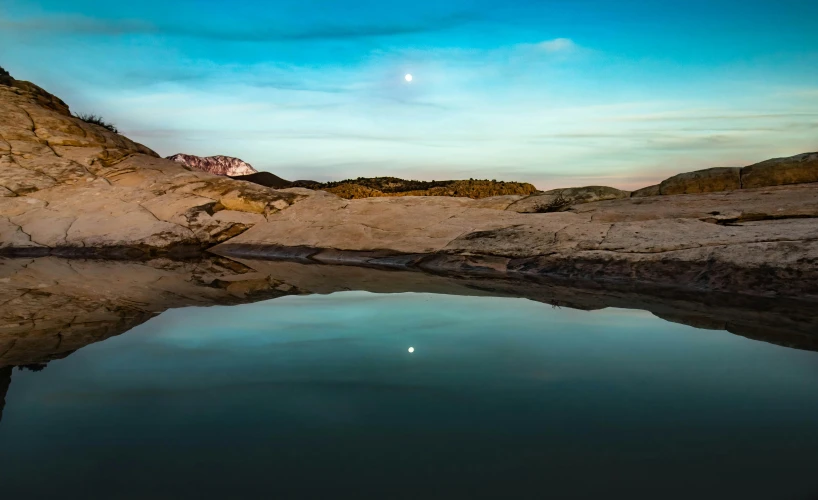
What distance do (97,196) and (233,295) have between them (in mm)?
8537

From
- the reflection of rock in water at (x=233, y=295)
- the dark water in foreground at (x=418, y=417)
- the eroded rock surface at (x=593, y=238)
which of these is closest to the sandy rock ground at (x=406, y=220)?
the eroded rock surface at (x=593, y=238)

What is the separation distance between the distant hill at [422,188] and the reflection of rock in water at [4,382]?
1315 centimetres

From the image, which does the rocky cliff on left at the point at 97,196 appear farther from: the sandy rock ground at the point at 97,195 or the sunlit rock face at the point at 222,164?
the sunlit rock face at the point at 222,164

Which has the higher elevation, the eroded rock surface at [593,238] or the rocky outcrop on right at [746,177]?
the rocky outcrop on right at [746,177]

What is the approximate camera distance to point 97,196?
13.1 metres

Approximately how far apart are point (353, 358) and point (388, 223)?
756cm

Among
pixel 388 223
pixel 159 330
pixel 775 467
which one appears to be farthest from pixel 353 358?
pixel 388 223

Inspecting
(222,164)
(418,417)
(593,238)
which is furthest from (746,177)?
(222,164)

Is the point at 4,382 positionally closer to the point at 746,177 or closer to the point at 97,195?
the point at 746,177

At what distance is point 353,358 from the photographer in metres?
3.45

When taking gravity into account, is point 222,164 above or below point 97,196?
above

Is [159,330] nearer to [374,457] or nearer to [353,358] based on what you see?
[353,358]

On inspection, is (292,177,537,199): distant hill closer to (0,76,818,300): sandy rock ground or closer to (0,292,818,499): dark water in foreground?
(0,76,818,300): sandy rock ground

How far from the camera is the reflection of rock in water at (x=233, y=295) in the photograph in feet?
13.7
